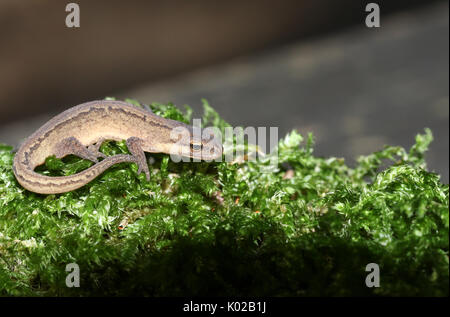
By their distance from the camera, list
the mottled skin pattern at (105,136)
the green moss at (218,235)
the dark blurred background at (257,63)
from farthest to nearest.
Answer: the dark blurred background at (257,63) → the mottled skin pattern at (105,136) → the green moss at (218,235)

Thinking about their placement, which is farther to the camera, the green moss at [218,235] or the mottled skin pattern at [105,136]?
the mottled skin pattern at [105,136]

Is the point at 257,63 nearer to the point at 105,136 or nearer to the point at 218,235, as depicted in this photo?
the point at 105,136

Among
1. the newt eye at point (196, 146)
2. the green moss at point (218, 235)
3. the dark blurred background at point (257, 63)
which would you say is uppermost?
the dark blurred background at point (257, 63)

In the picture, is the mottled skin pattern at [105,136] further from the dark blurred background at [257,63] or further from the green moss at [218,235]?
the dark blurred background at [257,63]

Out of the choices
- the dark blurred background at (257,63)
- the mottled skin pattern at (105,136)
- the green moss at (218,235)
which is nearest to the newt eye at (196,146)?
the mottled skin pattern at (105,136)

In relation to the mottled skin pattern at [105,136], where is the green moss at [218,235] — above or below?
below

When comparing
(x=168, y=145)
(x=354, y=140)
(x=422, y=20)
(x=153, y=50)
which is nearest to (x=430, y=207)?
(x=168, y=145)

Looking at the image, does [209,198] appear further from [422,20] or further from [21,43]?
[422,20]
